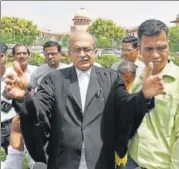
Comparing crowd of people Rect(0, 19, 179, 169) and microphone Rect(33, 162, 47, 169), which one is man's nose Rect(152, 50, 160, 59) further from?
microphone Rect(33, 162, 47, 169)

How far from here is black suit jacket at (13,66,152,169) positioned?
9.07 feet

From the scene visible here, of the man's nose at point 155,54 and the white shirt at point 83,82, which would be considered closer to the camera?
the man's nose at point 155,54

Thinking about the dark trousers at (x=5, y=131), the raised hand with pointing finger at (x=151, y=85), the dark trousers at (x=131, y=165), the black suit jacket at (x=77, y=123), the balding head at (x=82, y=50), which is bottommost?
the dark trousers at (x=5, y=131)

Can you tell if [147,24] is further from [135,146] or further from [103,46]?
[103,46]

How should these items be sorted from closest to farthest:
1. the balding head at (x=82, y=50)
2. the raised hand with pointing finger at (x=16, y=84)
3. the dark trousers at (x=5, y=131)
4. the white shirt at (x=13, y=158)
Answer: the raised hand with pointing finger at (x=16, y=84) < the balding head at (x=82, y=50) < the white shirt at (x=13, y=158) < the dark trousers at (x=5, y=131)

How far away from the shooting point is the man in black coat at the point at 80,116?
276cm

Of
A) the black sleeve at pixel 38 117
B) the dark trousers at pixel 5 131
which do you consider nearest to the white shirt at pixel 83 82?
the black sleeve at pixel 38 117

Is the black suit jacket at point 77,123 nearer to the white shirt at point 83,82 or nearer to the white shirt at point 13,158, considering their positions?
the white shirt at point 83,82

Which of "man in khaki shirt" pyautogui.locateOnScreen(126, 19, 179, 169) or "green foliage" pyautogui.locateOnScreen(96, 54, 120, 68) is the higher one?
"man in khaki shirt" pyautogui.locateOnScreen(126, 19, 179, 169)

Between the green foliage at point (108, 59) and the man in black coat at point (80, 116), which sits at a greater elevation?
the man in black coat at point (80, 116)

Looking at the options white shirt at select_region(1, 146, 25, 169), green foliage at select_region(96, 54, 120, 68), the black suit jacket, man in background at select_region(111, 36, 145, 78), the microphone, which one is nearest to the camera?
the black suit jacket

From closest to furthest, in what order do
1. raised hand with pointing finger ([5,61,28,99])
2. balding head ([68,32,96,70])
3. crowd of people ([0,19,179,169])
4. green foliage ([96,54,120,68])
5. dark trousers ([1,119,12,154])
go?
raised hand with pointing finger ([5,61,28,99]), crowd of people ([0,19,179,169]), balding head ([68,32,96,70]), dark trousers ([1,119,12,154]), green foliage ([96,54,120,68])

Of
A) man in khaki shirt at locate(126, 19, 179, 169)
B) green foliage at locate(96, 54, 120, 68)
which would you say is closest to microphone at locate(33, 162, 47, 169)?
man in khaki shirt at locate(126, 19, 179, 169)

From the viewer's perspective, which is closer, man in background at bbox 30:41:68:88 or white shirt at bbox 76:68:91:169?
white shirt at bbox 76:68:91:169
